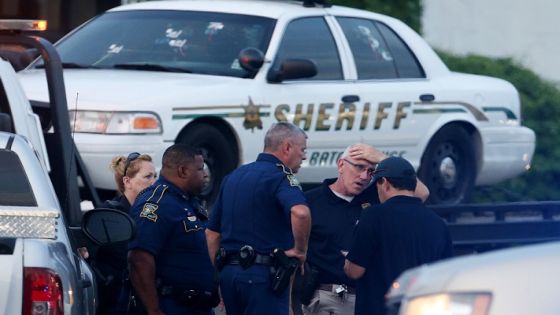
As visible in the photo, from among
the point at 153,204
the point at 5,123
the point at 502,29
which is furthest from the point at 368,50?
the point at 502,29

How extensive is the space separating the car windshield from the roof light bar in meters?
3.36

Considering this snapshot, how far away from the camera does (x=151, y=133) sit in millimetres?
9922

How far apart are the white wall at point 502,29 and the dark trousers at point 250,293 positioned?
10.5 metres

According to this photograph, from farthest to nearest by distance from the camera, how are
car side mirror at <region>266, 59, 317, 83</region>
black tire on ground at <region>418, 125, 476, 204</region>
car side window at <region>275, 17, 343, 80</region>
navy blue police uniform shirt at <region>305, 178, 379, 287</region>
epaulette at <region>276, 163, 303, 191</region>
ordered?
black tire on ground at <region>418, 125, 476, 204</region> < car side window at <region>275, 17, 343, 80</region> < car side mirror at <region>266, 59, 317, 83</region> < navy blue police uniform shirt at <region>305, 178, 379, 287</region> < epaulette at <region>276, 163, 303, 191</region>

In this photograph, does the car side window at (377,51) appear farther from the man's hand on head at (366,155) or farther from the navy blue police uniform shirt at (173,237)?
the navy blue police uniform shirt at (173,237)

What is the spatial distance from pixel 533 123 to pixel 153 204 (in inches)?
334

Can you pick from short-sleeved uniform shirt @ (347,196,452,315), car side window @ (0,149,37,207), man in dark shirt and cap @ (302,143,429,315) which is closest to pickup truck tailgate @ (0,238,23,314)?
car side window @ (0,149,37,207)

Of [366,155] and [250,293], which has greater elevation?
[366,155]

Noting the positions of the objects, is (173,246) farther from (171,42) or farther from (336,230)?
(171,42)

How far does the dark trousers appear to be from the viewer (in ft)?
24.1

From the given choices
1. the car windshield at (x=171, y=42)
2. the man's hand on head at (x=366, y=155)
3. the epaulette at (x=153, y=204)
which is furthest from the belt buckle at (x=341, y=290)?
the car windshield at (x=171, y=42)

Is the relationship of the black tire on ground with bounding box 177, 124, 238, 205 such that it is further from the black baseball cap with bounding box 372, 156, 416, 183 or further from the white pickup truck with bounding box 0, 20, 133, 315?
the black baseball cap with bounding box 372, 156, 416, 183

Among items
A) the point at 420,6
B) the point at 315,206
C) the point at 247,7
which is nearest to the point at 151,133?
the point at 247,7

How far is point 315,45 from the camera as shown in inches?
444
